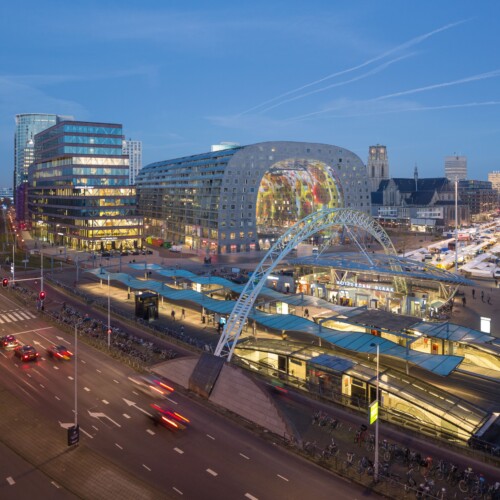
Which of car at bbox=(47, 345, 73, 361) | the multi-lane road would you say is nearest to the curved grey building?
car at bbox=(47, 345, 73, 361)

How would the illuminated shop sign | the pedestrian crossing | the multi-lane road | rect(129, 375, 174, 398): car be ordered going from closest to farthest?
1. the multi-lane road
2. rect(129, 375, 174, 398): car
3. the pedestrian crossing
4. the illuminated shop sign

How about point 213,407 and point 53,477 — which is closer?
point 53,477

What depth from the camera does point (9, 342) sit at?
150 ft

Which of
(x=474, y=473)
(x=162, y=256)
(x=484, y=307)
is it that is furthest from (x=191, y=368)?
(x=162, y=256)

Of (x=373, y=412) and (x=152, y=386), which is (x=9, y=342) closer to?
(x=152, y=386)

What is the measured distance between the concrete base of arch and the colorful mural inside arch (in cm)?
9911

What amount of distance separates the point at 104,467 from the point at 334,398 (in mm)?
16765

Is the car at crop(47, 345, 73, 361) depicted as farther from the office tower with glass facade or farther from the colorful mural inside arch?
the colorful mural inside arch

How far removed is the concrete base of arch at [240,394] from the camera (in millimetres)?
29203

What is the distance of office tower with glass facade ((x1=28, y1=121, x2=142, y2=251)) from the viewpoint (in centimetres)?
12312

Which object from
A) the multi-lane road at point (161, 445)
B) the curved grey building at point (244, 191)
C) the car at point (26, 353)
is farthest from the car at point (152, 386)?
the curved grey building at point (244, 191)

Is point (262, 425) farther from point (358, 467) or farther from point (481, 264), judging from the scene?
point (481, 264)

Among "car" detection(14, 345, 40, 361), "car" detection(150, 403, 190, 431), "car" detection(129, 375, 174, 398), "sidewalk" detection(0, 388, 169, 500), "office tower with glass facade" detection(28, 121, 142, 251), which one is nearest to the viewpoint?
"sidewalk" detection(0, 388, 169, 500)

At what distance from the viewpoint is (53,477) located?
78.7 feet
